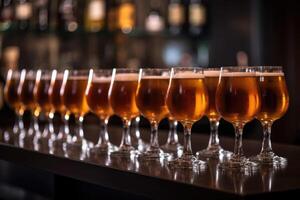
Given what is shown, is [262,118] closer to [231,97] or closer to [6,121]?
[231,97]

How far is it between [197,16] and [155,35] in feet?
1.24

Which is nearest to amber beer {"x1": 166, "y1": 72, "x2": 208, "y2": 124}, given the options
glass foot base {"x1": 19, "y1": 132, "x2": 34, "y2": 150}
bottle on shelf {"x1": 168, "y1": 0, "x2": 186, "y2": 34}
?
glass foot base {"x1": 19, "y1": 132, "x2": 34, "y2": 150}

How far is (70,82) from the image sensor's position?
2311 millimetres

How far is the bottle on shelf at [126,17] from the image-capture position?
5.14 m

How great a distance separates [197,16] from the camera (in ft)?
17.4

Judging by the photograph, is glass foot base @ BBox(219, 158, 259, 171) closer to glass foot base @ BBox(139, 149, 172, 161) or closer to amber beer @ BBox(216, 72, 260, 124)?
amber beer @ BBox(216, 72, 260, 124)

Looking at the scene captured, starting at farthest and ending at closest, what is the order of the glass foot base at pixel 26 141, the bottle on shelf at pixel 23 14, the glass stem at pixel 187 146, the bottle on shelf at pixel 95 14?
the bottle on shelf at pixel 95 14
the bottle on shelf at pixel 23 14
the glass foot base at pixel 26 141
the glass stem at pixel 187 146

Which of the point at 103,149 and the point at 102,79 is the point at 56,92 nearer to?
the point at 102,79

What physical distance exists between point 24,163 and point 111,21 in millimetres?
3302

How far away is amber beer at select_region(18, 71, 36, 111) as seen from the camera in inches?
106

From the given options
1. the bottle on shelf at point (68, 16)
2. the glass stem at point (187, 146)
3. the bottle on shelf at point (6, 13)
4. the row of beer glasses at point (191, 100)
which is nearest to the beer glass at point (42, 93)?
the row of beer glasses at point (191, 100)

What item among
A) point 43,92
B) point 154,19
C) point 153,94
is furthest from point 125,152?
point 154,19

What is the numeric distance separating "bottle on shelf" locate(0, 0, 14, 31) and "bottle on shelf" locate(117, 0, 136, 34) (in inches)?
33.8

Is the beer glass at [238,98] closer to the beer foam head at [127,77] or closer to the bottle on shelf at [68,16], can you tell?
the beer foam head at [127,77]
